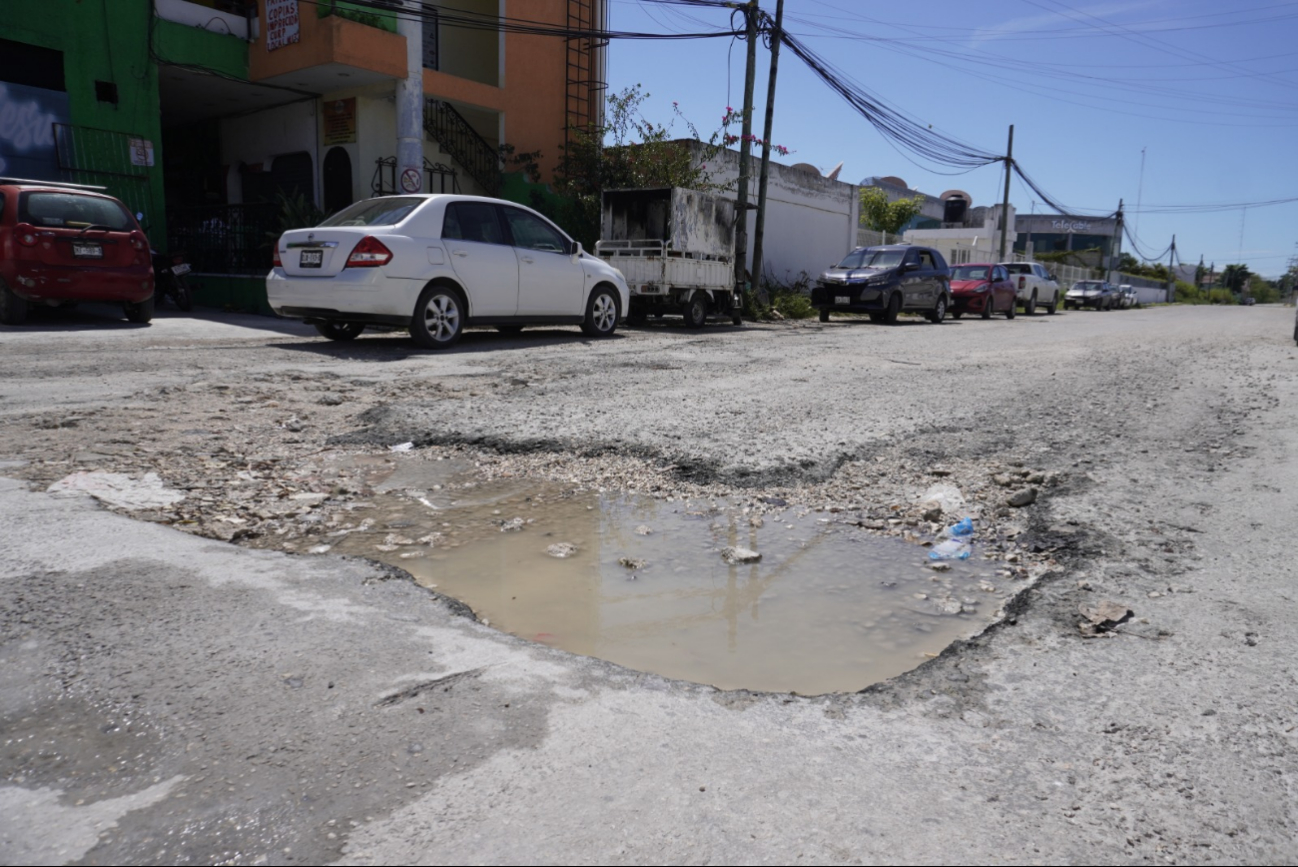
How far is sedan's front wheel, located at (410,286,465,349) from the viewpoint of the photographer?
857 centimetres

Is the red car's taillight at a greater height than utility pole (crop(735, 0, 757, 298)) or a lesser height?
lesser

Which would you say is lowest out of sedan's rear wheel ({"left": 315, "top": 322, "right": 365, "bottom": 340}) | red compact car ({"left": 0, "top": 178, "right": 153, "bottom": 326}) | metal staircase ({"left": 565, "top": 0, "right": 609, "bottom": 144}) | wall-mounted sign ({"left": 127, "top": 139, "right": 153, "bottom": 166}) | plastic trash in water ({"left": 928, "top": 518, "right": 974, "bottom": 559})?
plastic trash in water ({"left": 928, "top": 518, "right": 974, "bottom": 559})

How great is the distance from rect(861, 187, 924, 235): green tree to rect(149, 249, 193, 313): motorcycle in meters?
26.0

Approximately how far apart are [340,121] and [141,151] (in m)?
3.64

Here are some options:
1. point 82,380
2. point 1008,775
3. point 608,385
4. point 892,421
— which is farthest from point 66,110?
point 1008,775

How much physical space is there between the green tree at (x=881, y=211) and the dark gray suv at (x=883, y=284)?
15.7 meters

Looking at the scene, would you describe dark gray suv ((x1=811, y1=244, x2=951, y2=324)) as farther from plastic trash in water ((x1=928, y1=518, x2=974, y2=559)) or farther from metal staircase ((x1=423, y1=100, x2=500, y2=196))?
plastic trash in water ((x1=928, y1=518, x2=974, y2=559))

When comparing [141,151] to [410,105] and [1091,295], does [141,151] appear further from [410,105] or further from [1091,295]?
[1091,295]

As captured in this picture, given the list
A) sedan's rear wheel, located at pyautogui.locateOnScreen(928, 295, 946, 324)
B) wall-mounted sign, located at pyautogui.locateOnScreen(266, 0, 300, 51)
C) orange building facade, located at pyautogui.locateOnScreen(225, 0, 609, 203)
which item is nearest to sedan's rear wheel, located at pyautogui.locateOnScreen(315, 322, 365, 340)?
orange building facade, located at pyautogui.locateOnScreen(225, 0, 609, 203)

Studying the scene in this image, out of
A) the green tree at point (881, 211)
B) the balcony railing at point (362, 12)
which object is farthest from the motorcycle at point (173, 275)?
the green tree at point (881, 211)

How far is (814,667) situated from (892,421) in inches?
129

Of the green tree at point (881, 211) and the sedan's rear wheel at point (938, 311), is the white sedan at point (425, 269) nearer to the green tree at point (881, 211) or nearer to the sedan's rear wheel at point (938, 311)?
the sedan's rear wheel at point (938, 311)

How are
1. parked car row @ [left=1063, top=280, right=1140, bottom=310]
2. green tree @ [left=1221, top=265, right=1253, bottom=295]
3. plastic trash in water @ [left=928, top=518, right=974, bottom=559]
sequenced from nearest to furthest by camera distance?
plastic trash in water @ [left=928, top=518, right=974, bottom=559] < parked car row @ [left=1063, top=280, right=1140, bottom=310] < green tree @ [left=1221, top=265, right=1253, bottom=295]

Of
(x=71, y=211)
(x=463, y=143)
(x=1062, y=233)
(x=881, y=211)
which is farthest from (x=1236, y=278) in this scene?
(x=71, y=211)
